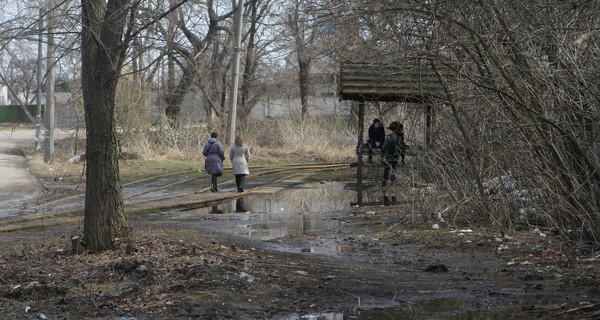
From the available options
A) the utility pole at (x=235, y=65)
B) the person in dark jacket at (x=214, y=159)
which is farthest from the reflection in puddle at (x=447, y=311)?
the utility pole at (x=235, y=65)

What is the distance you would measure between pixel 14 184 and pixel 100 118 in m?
14.5

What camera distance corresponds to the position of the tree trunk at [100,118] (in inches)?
350

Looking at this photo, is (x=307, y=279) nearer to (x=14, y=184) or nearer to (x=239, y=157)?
(x=239, y=157)

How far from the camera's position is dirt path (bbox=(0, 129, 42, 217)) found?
691 inches

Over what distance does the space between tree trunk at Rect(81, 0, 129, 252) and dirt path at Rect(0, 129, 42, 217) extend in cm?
267

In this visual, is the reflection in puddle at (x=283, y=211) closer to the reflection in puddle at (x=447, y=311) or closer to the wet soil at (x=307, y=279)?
the wet soil at (x=307, y=279)

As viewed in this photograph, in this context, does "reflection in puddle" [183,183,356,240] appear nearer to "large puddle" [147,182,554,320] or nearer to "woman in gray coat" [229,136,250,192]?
"large puddle" [147,182,554,320]

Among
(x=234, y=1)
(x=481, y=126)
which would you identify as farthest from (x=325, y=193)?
(x=234, y=1)

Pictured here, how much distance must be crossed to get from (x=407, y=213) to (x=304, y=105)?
29912 mm

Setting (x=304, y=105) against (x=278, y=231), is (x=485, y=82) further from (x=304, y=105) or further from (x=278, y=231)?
(x=304, y=105)

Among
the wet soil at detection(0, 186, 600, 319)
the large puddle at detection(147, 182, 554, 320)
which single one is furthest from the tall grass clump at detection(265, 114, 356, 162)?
the wet soil at detection(0, 186, 600, 319)

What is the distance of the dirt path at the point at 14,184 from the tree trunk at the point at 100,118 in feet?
8.77

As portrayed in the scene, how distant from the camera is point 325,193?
64.2ft

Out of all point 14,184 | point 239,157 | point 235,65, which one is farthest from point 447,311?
point 235,65
